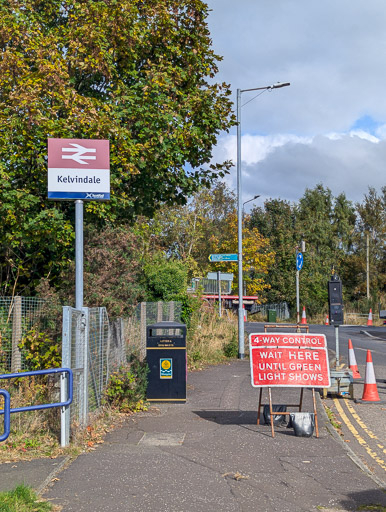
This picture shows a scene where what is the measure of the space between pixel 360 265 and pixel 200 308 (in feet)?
141

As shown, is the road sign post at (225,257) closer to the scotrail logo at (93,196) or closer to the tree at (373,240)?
the scotrail logo at (93,196)

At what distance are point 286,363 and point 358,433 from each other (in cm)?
145

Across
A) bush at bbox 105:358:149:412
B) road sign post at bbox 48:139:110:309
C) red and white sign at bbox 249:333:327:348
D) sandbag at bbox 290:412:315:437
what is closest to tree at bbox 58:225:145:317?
bush at bbox 105:358:149:412

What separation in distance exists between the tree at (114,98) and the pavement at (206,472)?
17.1 feet

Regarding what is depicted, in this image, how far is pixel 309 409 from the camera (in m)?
10.7

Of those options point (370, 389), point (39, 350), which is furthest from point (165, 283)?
point (39, 350)

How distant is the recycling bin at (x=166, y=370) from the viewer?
11062 mm

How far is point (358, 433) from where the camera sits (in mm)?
9258

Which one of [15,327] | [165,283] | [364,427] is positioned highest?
[165,283]

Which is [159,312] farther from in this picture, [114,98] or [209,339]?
[114,98]

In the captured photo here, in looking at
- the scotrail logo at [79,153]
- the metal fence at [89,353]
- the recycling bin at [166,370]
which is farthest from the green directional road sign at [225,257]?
the scotrail logo at [79,153]

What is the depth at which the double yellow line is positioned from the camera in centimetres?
782

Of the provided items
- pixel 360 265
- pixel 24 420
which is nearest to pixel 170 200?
pixel 24 420

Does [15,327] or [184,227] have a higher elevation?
[184,227]
